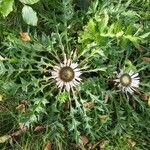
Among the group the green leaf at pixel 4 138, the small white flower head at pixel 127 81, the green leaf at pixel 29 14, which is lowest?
the green leaf at pixel 4 138

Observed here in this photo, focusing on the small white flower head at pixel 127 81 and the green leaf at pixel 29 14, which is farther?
the small white flower head at pixel 127 81

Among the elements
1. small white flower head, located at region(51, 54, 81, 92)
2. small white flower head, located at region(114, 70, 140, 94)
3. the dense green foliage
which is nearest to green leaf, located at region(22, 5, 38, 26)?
the dense green foliage

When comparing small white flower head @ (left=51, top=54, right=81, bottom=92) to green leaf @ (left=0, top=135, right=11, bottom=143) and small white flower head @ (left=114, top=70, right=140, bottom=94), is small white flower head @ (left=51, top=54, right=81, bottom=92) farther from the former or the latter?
green leaf @ (left=0, top=135, right=11, bottom=143)

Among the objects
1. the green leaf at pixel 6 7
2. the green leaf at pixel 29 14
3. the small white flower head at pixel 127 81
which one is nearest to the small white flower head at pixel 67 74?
the small white flower head at pixel 127 81

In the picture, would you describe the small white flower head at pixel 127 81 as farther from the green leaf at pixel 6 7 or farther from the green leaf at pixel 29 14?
the green leaf at pixel 6 7

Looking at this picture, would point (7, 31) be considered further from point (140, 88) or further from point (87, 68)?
point (140, 88)

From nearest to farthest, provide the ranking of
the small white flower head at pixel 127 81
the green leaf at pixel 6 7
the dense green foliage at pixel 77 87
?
1. the green leaf at pixel 6 7
2. the dense green foliage at pixel 77 87
3. the small white flower head at pixel 127 81

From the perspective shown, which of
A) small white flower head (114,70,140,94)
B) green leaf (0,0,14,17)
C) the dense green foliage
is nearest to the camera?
green leaf (0,0,14,17)
